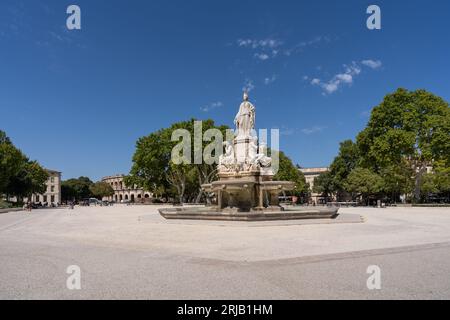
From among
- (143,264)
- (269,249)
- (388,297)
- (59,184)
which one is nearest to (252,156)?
(269,249)

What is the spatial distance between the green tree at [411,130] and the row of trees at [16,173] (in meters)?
52.4

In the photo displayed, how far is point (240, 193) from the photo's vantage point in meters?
21.4

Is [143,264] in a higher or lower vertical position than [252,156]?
lower

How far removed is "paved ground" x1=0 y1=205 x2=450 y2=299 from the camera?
564 cm

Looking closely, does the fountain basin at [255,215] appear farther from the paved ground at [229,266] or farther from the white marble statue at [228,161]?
the white marble statue at [228,161]

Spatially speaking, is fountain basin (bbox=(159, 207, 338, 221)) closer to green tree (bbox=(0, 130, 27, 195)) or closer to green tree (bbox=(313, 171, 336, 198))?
green tree (bbox=(0, 130, 27, 195))

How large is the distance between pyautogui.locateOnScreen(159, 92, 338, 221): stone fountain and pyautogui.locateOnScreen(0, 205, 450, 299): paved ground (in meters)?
5.99

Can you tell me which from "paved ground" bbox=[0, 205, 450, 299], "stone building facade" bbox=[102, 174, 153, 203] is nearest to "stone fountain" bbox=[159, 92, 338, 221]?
"paved ground" bbox=[0, 205, 450, 299]

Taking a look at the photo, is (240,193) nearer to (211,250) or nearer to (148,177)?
(211,250)

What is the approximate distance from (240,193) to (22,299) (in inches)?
651

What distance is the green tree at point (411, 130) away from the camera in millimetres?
42125

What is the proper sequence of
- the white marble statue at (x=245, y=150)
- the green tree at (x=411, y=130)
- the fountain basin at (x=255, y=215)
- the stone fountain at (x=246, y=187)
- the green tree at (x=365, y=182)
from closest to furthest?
the fountain basin at (x=255, y=215), the stone fountain at (x=246, y=187), the white marble statue at (x=245, y=150), the green tree at (x=411, y=130), the green tree at (x=365, y=182)


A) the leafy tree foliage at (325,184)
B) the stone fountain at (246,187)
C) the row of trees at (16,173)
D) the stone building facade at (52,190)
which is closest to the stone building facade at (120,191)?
the stone building facade at (52,190)

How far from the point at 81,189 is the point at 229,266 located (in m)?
127
